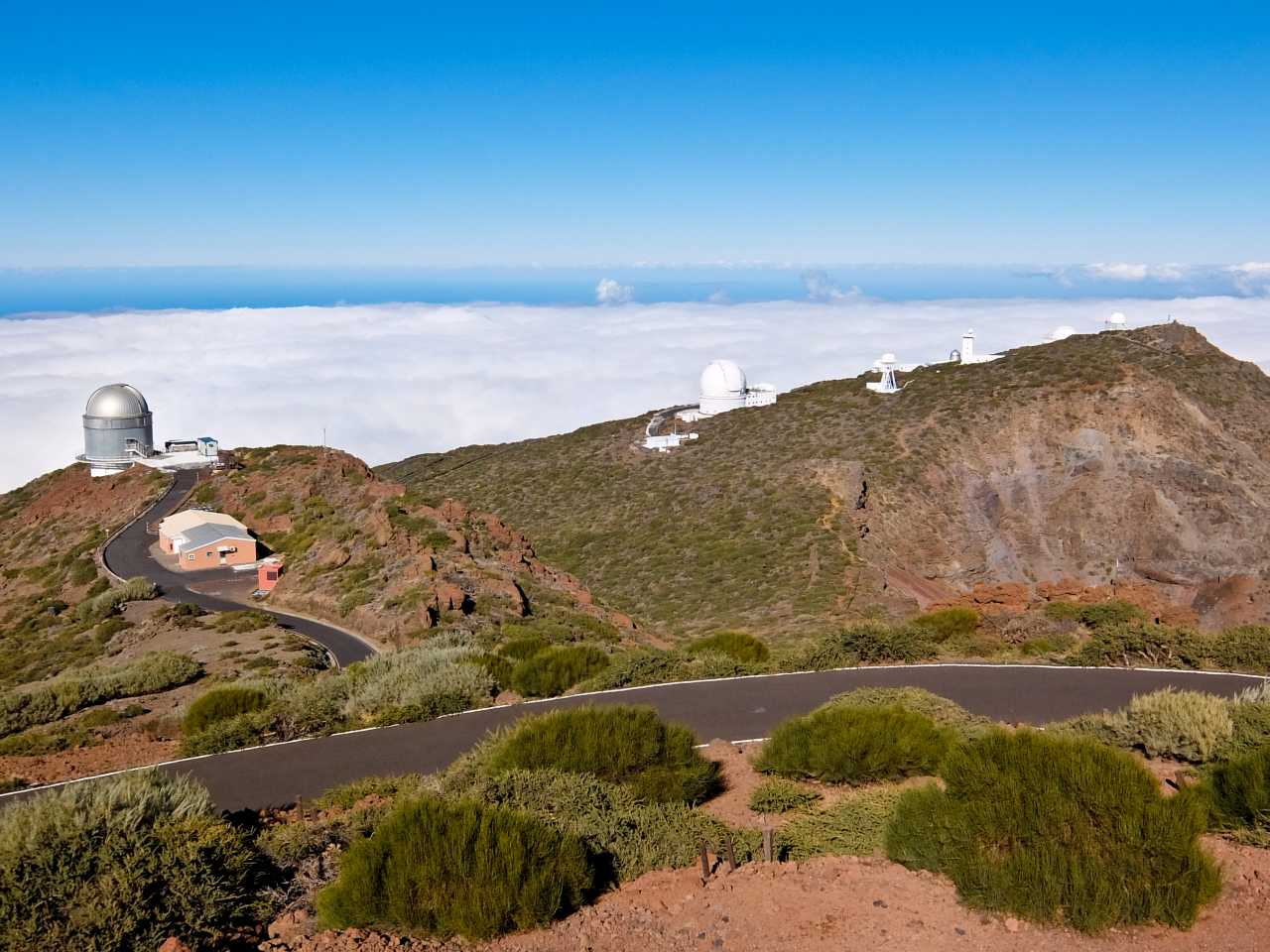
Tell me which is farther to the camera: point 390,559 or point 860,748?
point 390,559

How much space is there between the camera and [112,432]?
40.5 metres

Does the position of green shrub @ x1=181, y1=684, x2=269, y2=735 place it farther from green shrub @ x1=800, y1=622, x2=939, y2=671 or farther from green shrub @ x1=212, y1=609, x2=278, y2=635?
green shrub @ x1=212, y1=609, x2=278, y2=635

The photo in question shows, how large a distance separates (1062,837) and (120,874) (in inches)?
202

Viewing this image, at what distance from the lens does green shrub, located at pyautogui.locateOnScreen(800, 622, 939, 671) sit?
45.8 ft

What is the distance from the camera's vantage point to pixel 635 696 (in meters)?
12.0

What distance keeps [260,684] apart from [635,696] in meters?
5.28

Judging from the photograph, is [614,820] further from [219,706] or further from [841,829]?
[219,706]

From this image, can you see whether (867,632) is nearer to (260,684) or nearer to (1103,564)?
(260,684)

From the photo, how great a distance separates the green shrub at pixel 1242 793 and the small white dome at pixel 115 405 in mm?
42103

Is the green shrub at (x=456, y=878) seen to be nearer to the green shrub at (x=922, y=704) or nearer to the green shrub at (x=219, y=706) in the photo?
the green shrub at (x=922, y=704)

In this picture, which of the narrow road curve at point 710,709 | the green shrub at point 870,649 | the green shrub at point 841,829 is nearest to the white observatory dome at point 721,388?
the green shrub at point 870,649

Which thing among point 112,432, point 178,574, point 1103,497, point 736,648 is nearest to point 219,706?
point 736,648

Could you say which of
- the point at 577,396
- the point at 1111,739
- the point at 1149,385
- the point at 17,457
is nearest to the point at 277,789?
the point at 1111,739

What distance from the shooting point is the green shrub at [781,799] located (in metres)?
7.74
